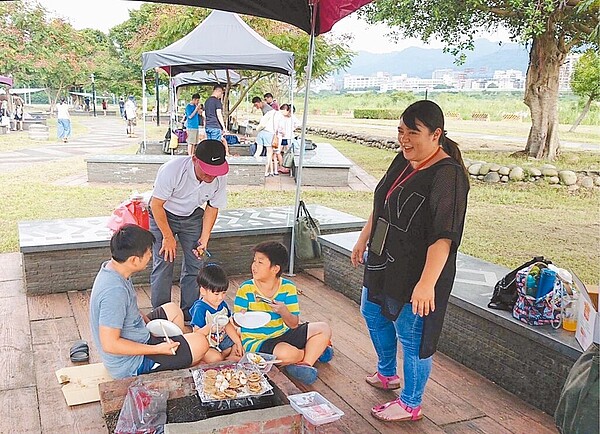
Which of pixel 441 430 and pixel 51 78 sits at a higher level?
pixel 51 78

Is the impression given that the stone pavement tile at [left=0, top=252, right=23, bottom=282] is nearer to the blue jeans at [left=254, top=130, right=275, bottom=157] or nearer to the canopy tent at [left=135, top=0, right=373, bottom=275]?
the canopy tent at [left=135, top=0, right=373, bottom=275]

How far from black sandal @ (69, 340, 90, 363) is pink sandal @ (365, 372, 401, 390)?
57.9 inches

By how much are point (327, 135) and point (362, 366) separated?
53.0ft

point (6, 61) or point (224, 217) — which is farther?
point (6, 61)

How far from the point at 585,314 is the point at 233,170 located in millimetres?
6998

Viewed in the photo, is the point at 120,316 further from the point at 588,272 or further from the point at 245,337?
the point at 588,272

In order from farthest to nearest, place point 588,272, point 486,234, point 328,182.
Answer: point 328,182, point 486,234, point 588,272

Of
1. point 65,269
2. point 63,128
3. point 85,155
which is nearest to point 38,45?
point 63,128

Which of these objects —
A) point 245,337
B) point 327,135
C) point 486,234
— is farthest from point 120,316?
point 327,135

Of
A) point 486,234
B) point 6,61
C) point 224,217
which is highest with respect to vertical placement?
point 6,61

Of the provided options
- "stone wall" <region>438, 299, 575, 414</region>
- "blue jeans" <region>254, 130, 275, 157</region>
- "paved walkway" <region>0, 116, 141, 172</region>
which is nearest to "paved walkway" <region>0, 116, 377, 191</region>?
"paved walkway" <region>0, 116, 141, 172</region>

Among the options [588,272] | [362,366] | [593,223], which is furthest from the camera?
[593,223]

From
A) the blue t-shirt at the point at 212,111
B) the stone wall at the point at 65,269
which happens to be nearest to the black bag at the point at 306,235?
the stone wall at the point at 65,269

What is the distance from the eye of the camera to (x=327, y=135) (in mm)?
18781
